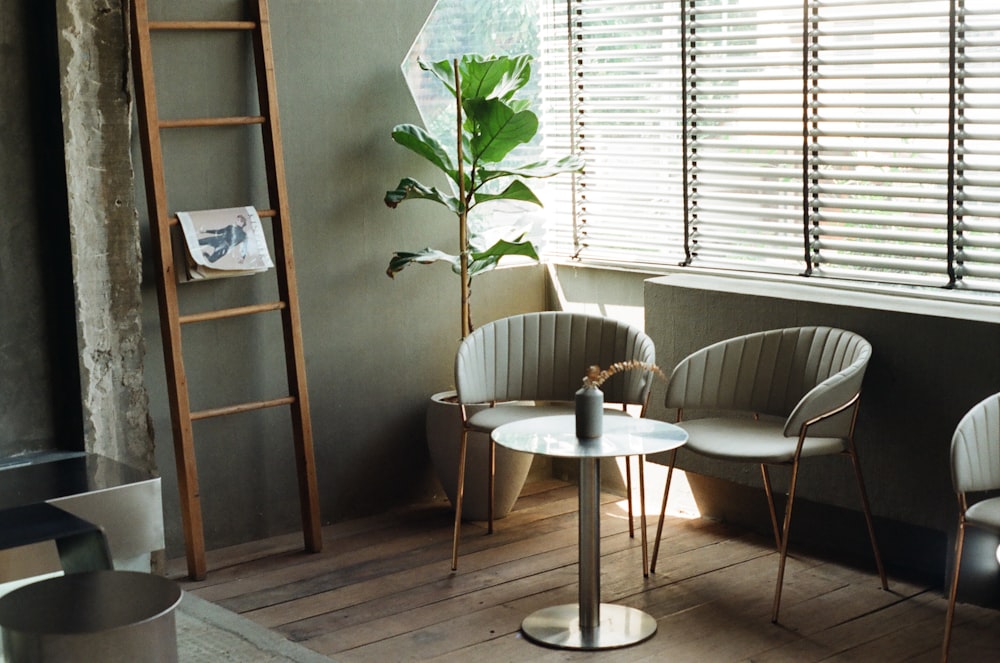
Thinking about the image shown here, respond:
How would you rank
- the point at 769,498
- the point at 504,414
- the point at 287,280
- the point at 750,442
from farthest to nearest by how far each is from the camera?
the point at 287,280
the point at 504,414
the point at 769,498
the point at 750,442

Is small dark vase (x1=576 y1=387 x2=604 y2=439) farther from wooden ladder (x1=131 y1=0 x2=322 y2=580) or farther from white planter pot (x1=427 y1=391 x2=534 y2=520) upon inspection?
wooden ladder (x1=131 y1=0 x2=322 y2=580)

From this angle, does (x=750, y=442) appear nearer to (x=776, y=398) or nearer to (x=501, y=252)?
(x=776, y=398)

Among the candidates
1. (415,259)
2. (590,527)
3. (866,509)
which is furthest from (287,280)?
(866,509)

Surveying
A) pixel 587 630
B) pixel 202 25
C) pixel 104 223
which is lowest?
pixel 587 630

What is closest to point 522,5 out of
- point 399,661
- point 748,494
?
point 748,494

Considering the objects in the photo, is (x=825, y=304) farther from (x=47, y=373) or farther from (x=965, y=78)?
(x=47, y=373)

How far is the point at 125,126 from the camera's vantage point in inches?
159

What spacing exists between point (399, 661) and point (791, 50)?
250 centimetres

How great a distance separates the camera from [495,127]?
15.1ft

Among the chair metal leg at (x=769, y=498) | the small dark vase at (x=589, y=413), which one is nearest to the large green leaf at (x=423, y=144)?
the small dark vase at (x=589, y=413)

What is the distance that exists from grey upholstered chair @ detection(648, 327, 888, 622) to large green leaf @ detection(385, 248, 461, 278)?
1.12 metres

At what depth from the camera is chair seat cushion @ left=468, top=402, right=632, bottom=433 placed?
4.20m

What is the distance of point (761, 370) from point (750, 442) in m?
0.38

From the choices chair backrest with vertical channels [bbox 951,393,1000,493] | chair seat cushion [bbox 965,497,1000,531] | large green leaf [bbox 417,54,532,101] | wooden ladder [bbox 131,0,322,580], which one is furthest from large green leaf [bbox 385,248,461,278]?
chair seat cushion [bbox 965,497,1000,531]
